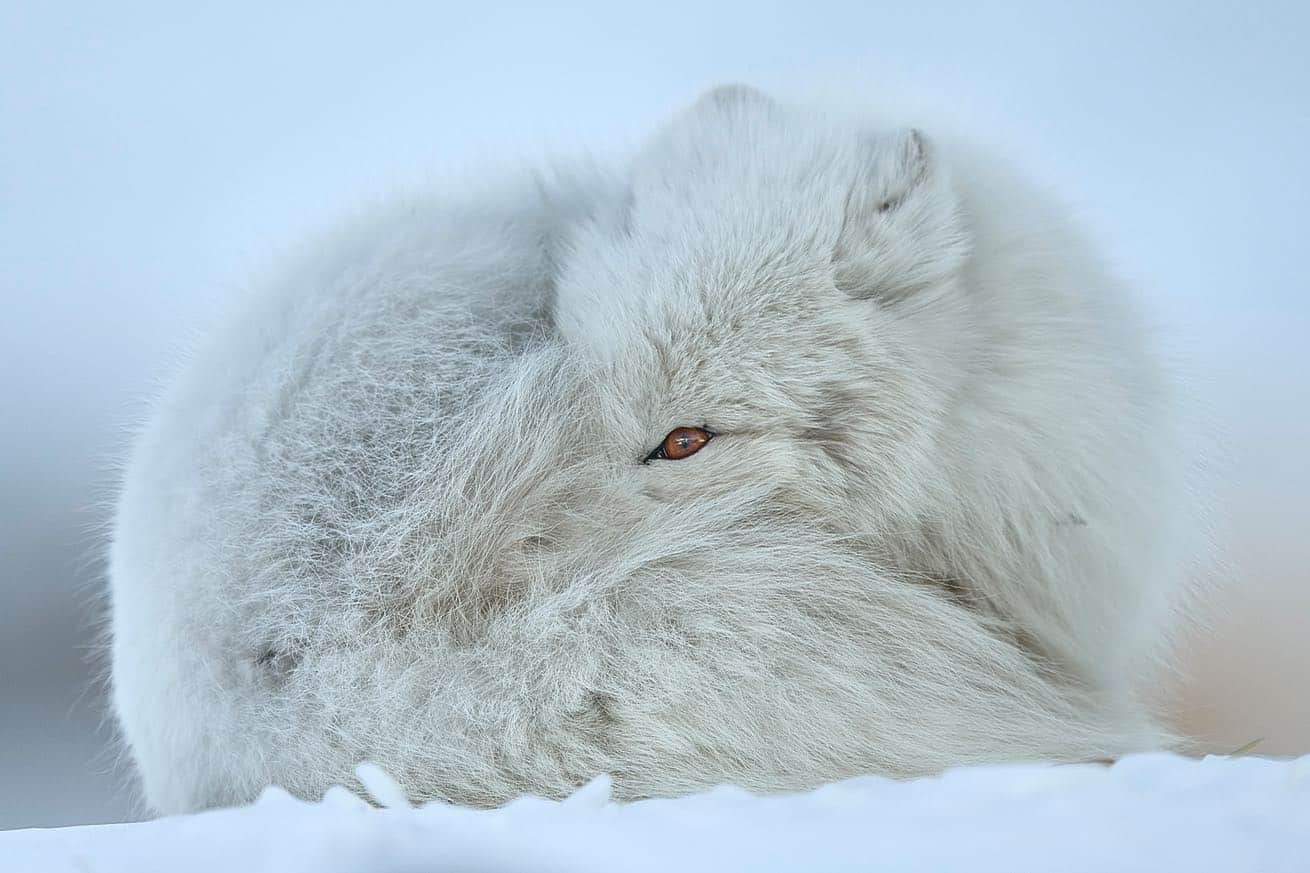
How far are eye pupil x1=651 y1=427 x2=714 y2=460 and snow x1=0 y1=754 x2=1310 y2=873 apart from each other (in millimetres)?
231

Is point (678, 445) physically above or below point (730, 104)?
below

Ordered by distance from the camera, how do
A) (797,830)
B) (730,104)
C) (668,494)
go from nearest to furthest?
(797,830) → (668,494) → (730,104)

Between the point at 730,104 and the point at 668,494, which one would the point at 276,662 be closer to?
the point at 668,494

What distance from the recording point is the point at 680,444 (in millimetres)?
626

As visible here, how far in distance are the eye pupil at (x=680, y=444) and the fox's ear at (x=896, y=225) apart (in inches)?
5.5

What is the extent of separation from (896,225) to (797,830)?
40 centimetres

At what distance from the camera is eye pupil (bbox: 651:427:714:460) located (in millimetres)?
625

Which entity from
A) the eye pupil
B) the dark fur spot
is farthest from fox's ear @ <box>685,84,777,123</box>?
the dark fur spot

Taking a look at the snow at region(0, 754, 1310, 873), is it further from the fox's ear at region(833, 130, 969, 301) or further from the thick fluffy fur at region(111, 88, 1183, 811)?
the fox's ear at region(833, 130, 969, 301)

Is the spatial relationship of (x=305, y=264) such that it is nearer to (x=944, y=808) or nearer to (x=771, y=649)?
(x=771, y=649)

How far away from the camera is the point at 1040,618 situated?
68cm

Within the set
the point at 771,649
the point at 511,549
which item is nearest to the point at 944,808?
the point at 771,649

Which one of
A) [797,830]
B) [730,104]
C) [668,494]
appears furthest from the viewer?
[730,104]

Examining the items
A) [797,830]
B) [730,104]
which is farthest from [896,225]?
[797,830]
